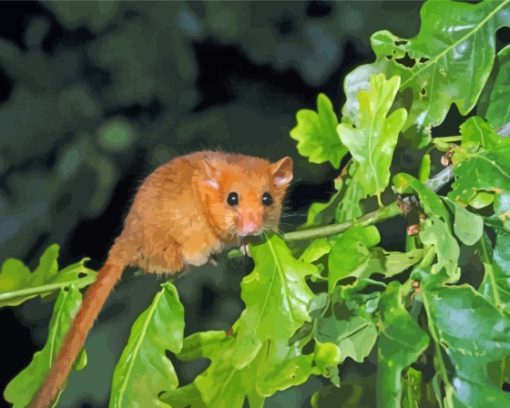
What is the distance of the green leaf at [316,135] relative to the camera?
936mm

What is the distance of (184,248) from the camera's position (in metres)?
0.97

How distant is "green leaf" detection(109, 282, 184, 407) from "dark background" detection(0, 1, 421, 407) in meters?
0.75

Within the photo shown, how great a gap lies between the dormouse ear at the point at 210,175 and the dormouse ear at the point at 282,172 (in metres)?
0.08

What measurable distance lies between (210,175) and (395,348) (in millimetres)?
409

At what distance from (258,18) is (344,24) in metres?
0.17

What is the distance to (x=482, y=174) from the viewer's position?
0.71 m

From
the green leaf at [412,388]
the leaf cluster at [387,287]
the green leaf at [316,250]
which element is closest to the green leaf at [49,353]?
the leaf cluster at [387,287]

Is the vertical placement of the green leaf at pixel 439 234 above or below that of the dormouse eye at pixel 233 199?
above

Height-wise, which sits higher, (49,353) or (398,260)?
(398,260)

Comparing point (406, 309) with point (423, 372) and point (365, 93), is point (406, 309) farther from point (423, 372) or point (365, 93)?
point (365, 93)

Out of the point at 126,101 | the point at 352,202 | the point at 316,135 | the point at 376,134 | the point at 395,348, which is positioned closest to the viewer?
the point at 395,348

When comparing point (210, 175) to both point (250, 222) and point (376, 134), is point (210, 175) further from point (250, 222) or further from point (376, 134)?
point (376, 134)

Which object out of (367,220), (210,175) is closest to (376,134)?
(367,220)

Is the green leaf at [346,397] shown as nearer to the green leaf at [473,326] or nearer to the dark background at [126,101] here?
the green leaf at [473,326]
